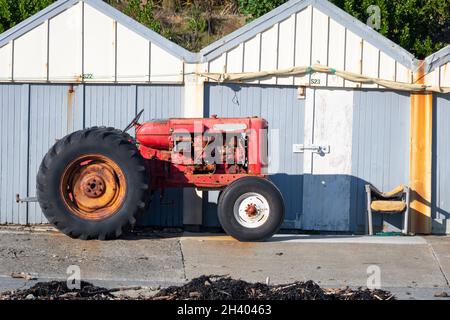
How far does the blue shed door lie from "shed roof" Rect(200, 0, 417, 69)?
568 mm

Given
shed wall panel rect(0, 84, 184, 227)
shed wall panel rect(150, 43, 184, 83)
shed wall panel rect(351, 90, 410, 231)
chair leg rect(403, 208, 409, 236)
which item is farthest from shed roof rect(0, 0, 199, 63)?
chair leg rect(403, 208, 409, 236)

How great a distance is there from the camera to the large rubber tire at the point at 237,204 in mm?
11633

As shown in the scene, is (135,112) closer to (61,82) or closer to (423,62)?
(61,82)

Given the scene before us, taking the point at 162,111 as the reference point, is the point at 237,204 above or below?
below

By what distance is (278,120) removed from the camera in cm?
1330

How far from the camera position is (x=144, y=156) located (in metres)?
12.2

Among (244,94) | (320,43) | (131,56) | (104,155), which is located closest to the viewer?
(104,155)

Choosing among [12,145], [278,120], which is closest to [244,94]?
[278,120]

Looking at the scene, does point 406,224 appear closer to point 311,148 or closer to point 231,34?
point 311,148

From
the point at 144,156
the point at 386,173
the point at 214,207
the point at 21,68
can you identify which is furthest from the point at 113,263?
the point at 386,173

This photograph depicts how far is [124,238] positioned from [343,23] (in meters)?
4.50

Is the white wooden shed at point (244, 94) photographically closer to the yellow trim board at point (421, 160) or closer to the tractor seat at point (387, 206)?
the yellow trim board at point (421, 160)

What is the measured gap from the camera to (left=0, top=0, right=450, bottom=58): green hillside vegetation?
1606cm

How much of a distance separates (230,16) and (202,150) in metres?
7.49
